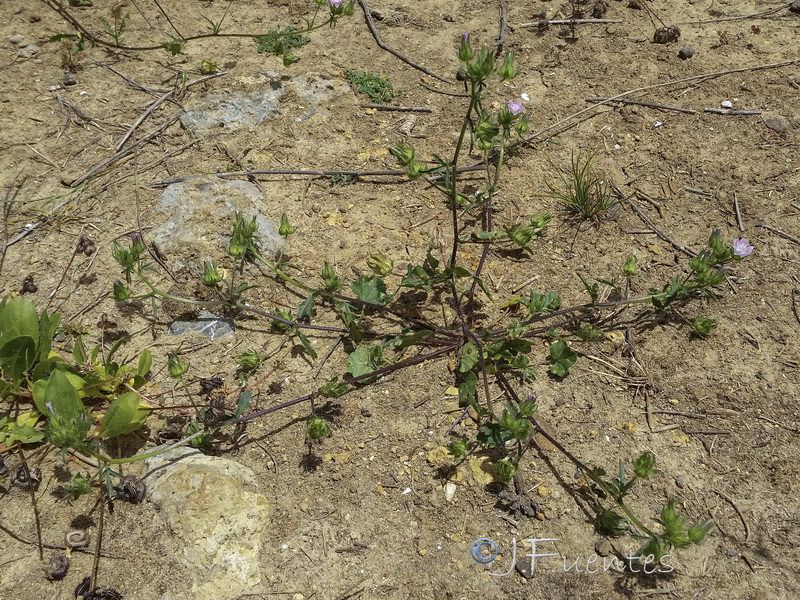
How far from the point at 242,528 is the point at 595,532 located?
1.21 m

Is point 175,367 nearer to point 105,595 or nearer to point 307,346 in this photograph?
point 307,346

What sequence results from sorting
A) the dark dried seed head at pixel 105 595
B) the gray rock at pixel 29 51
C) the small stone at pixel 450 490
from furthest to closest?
the gray rock at pixel 29 51 → the small stone at pixel 450 490 → the dark dried seed head at pixel 105 595

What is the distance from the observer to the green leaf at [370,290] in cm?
276

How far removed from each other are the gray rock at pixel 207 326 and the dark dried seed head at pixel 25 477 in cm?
76

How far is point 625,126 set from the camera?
3.50 m

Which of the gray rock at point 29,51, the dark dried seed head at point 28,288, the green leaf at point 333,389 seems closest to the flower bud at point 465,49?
the green leaf at point 333,389

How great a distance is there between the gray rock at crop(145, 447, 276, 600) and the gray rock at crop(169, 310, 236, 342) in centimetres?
61

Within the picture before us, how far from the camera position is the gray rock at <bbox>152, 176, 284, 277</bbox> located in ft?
9.85

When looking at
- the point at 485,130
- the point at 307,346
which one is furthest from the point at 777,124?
the point at 307,346

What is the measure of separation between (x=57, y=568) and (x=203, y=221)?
1.59 metres

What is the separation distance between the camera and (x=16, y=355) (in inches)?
95.9

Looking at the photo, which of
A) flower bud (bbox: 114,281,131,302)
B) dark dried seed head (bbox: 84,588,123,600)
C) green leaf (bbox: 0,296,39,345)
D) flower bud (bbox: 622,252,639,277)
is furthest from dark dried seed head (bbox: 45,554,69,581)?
flower bud (bbox: 622,252,639,277)

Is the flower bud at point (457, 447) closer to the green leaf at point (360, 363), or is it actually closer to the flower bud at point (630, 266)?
the green leaf at point (360, 363)

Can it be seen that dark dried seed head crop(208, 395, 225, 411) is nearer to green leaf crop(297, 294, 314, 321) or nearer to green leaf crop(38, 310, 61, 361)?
green leaf crop(297, 294, 314, 321)
